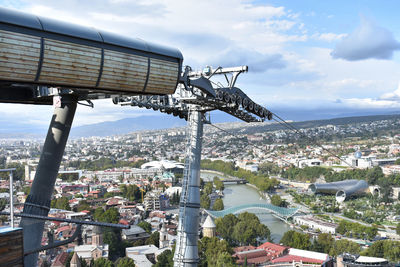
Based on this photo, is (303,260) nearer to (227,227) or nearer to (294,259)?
(294,259)

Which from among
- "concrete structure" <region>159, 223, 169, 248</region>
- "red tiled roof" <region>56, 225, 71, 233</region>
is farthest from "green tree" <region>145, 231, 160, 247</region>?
"red tiled roof" <region>56, 225, 71, 233</region>

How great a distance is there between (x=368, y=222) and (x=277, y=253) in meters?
6.82

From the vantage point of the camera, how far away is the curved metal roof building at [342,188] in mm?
20703

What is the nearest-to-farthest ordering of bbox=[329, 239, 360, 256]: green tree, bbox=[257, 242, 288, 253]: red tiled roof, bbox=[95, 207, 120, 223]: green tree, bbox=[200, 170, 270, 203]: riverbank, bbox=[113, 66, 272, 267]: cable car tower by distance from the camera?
bbox=[113, 66, 272, 267]: cable car tower < bbox=[257, 242, 288, 253]: red tiled roof < bbox=[329, 239, 360, 256]: green tree < bbox=[95, 207, 120, 223]: green tree < bbox=[200, 170, 270, 203]: riverbank

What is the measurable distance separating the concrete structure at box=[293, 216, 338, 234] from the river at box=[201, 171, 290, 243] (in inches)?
23.1

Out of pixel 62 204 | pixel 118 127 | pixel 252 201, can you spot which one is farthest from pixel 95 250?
pixel 118 127

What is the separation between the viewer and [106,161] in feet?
129

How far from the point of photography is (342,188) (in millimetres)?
20984

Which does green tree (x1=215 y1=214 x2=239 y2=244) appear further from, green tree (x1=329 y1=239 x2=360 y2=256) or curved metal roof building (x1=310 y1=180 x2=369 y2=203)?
curved metal roof building (x1=310 y1=180 x2=369 y2=203)

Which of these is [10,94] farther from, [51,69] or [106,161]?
[106,161]

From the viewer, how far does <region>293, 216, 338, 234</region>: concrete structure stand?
13.8 meters

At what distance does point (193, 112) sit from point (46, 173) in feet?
5.57

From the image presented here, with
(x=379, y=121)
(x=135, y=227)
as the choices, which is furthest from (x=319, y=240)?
(x=379, y=121)

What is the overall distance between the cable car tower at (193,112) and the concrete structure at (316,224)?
1114 centimetres
